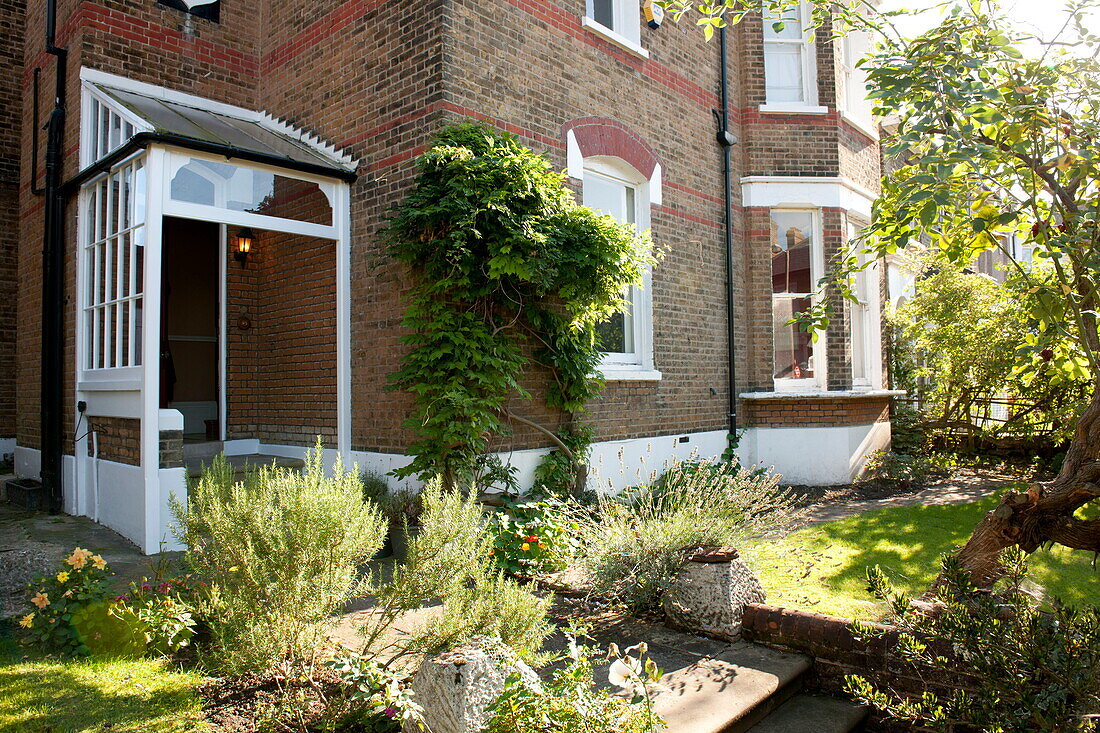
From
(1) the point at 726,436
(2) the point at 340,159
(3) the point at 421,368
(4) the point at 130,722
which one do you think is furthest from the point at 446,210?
(1) the point at 726,436

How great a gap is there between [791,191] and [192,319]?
26.4 ft

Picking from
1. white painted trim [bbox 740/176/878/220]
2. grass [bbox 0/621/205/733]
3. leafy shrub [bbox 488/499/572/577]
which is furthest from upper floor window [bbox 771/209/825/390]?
grass [bbox 0/621/205/733]

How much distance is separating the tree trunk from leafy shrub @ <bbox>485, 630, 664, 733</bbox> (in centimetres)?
213

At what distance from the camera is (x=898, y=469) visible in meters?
10.1

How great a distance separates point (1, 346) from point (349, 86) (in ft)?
20.4

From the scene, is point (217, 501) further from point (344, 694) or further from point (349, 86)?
point (349, 86)

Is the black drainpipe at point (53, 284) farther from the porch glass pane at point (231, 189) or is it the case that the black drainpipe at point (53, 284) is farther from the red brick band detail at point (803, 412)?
the red brick band detail at point (803, 412)

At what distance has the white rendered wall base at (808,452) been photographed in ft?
33.8

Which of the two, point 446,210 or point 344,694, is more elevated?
point 446,210

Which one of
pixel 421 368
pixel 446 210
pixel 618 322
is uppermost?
pixel 446 210

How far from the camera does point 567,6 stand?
8.10 metres

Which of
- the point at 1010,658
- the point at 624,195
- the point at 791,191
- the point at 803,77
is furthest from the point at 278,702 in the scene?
the point at 803,77

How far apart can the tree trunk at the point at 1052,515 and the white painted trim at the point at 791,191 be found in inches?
277

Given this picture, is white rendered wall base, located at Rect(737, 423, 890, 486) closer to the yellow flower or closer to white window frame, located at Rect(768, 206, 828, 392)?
white window frame, located at Rect(768, 206, 828, 392)
